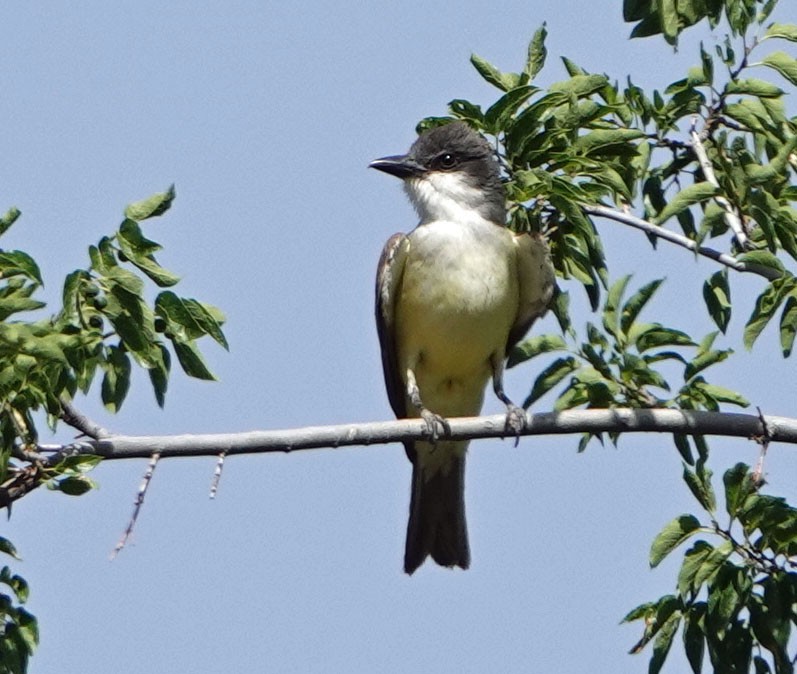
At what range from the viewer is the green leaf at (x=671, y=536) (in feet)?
18.4

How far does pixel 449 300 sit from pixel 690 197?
188 centimetres

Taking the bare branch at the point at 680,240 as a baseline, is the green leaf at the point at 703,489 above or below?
below

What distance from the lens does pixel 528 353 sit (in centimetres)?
628

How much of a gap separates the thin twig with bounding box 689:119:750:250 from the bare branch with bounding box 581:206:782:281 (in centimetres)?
9

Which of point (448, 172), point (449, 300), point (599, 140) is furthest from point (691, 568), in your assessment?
point (448, 172)

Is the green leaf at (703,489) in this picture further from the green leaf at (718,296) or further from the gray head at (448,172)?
the gray head at (448,172)

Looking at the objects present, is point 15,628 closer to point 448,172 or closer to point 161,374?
point 161,374

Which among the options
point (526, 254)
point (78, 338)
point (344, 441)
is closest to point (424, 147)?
point (526, 254)

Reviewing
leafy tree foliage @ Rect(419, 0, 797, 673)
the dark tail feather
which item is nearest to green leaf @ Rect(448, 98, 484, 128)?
leafy tree foliage @ Rect(419, 0, 797, 673)

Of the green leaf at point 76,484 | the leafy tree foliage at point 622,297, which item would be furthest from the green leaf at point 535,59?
the green leaf at point 76,484

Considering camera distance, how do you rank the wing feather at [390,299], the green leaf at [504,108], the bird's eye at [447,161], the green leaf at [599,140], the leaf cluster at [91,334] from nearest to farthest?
the leaf cluster at [91,334]
the green leaf at [504,108]
the green leaf at [599,140]
the wing feather at [390,299]
the bird's eye at [447,161]

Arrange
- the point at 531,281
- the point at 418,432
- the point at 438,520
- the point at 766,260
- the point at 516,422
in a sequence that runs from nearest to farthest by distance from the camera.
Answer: the point at 766,260 → the point at 418,432 → the point at 516,422 → the point at 531,281 → the point at 438,520

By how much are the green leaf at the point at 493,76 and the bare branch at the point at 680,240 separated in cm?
61

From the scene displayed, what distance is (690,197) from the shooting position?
601cm
